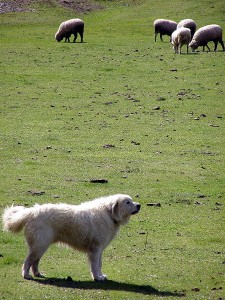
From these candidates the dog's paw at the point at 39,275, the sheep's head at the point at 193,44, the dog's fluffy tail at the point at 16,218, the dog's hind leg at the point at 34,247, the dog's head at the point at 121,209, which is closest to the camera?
the dog's hind leg at the point at 34,247

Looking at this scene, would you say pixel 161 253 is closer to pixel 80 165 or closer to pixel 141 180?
pixel 141 180

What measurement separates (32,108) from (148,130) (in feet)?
19.4

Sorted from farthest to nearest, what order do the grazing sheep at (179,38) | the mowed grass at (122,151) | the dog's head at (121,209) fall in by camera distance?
the grazing sheep at (179,38)
the mowed grass at (122,151)
the dog's head at (121,209)

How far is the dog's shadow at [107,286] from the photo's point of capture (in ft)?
45.2

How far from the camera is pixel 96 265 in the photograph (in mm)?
14234

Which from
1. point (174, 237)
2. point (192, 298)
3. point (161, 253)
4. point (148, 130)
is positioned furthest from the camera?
point (148, 130)

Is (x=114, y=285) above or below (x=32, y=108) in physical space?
above

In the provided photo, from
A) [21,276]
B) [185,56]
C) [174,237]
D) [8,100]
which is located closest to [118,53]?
[185,56]

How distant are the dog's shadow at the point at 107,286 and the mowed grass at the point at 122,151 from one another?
0.02m

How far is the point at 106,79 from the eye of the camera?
3862 centimetres

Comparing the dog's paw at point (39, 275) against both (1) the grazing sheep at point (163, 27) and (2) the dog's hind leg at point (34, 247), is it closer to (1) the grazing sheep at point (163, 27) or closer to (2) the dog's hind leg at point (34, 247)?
(2) the dog's hind leg at point (34, 247)

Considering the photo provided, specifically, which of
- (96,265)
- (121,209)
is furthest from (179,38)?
(96,265)

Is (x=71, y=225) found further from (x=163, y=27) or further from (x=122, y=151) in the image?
(x=163, y=27)

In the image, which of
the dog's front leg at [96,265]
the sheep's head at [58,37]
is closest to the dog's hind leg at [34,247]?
the dog's front leg at [96,265]
